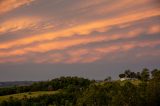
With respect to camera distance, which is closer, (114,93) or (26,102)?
(114,93)

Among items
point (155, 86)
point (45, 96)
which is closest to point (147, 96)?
point (155, 86)

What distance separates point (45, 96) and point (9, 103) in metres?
15.7

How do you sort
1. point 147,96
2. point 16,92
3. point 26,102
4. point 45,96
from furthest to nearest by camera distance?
point 16,92 → point 45,96 → point 26,102 → point 147,96

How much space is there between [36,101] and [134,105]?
66272 mm

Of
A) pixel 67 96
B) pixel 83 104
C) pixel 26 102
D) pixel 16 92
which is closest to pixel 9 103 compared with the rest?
pixel 26 102

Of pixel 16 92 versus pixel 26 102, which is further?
pixel 16 92

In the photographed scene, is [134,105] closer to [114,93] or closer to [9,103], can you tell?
[114,93]

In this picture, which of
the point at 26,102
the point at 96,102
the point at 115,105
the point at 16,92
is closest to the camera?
the point at 115,105

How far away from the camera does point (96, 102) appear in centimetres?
10162

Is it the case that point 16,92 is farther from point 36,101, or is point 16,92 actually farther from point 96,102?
point 96,102

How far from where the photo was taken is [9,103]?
155 meters

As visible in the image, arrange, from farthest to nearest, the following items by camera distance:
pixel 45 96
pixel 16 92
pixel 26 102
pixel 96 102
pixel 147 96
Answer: pixel 16 92
pixel 45 96
pixel 26 102
pixel 147 96
pixel 96 102

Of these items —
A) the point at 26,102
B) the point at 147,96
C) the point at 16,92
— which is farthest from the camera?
the point at 16,92

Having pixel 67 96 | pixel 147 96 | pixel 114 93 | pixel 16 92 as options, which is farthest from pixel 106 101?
pixel 16 92
